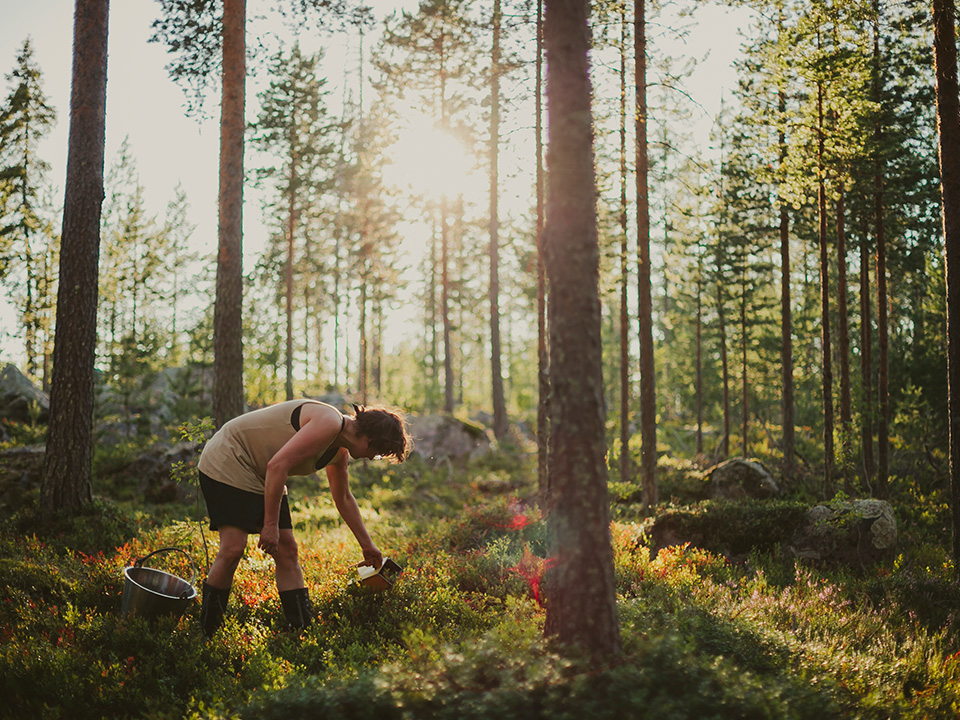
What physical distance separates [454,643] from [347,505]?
1.64 metres

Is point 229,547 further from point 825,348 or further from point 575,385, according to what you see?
point 825,348

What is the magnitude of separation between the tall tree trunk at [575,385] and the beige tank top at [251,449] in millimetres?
1915

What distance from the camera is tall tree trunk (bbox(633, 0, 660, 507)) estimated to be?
36.6 ft

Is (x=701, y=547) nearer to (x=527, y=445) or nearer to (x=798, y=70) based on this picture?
(x=798, y=70)

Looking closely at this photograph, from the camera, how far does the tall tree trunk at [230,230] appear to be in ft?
30.7

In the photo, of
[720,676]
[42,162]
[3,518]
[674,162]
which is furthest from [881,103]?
[42,162]

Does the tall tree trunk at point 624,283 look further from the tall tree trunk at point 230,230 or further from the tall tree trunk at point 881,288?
the tall tree trunk at point 230,230

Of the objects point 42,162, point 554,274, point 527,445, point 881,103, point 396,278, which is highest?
point 42,162

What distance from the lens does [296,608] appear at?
477 centimetres

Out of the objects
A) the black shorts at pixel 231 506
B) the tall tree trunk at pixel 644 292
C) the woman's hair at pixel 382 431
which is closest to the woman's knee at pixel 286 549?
the black shorts at pixel 231 506

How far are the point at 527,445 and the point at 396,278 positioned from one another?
9464mm

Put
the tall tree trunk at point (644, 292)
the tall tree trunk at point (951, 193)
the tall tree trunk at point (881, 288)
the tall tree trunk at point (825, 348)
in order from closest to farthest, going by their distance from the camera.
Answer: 1. the tall tree trunk at point (951, 193)
2. the tall tree trunk at point (644, 292)
3. the tall tree trunk at point (825, 348)
4. the tall tree trunk at point (881, 288)

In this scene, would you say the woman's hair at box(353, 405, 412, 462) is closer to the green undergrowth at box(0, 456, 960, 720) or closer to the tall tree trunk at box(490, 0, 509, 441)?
the green undergrowth at box(0, 456, 960, 720)

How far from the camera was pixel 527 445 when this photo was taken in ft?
85.7
